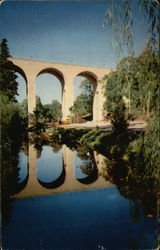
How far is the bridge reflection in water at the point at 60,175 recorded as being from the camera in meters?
4.43

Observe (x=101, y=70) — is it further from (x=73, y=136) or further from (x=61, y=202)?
(x=61, y=202)

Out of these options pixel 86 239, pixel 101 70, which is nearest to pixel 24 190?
pixel 86 239

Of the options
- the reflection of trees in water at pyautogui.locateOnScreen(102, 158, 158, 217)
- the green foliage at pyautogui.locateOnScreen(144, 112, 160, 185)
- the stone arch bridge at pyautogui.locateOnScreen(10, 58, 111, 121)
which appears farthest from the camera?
the stone arch bridge at pyautogui.locateOnScreen(10, 58, 111, 121)

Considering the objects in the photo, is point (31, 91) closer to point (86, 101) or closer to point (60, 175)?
point (86, 101)

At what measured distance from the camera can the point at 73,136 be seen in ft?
36.7

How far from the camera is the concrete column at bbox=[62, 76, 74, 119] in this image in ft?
63.3

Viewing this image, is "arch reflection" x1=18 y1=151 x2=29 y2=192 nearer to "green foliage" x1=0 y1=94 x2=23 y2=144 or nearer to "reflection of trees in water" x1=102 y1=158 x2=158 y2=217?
"green foliage" x1=0 y1=94 x2=23 y2=144

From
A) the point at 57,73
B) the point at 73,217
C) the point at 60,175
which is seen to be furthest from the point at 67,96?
the point at 73,217

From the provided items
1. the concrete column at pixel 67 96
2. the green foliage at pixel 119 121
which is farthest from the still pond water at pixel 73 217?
the concrete column at pixel 67 96

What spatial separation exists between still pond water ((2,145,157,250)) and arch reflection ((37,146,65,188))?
2 centimetres

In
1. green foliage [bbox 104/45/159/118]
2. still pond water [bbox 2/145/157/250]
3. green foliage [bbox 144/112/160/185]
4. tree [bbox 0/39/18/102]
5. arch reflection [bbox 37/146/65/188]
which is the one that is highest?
tree [bbox 0/39/18/102]

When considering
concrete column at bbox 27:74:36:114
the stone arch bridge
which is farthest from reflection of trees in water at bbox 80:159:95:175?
the stone arch bridge

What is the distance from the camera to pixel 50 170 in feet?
19.2

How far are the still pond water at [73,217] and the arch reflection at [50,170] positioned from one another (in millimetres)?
24
